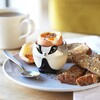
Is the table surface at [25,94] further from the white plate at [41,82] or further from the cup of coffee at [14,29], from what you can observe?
the cup of coffee at [14,29]

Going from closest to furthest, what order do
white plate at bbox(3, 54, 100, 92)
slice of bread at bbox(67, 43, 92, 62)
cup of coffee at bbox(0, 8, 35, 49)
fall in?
white plate at bbox(3, 54, 100, 92), slice of bread at bbox(67, 43, 92, 62), cup of coffee at bbox(0, 8, 35, 49)

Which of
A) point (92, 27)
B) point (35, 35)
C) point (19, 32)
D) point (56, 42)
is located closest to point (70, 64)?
point (56, 42)

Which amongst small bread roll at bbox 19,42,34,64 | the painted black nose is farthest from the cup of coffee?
the painted black nose

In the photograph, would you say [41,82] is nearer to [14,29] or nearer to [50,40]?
[50,40]

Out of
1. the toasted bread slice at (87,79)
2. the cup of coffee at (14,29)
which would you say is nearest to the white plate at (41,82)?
the toasted bread slice at (87,79)

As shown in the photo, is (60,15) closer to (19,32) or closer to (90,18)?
(90,18)

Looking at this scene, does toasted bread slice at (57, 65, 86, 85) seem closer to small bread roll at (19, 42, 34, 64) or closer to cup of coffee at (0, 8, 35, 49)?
small bread roll at (19, 42, 34, 64)
